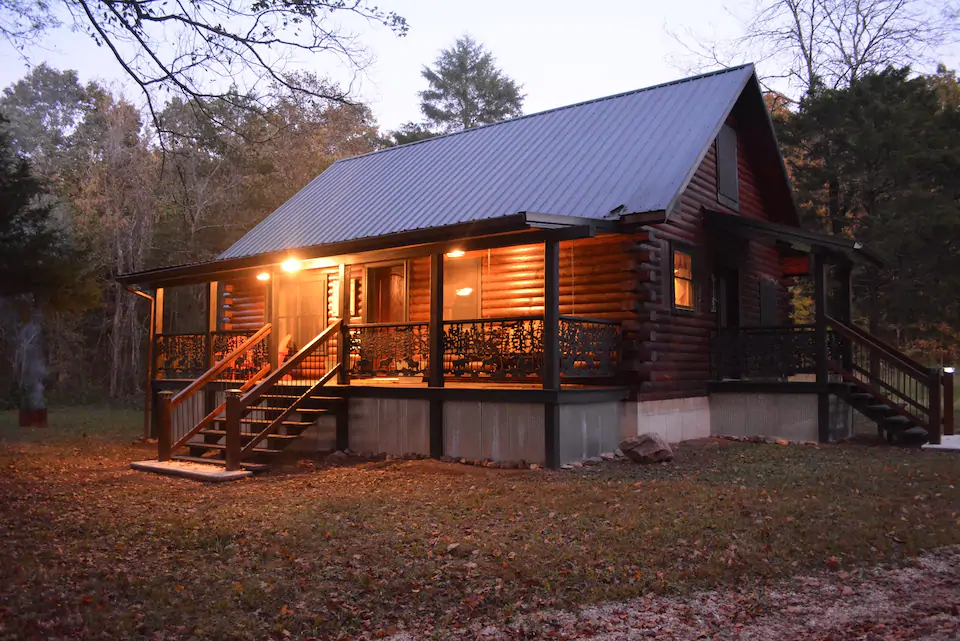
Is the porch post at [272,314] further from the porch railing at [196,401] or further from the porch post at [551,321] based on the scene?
the porch post at [551,321]

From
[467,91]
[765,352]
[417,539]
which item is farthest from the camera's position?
[467,91]

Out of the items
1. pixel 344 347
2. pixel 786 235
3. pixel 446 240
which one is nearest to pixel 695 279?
pixel 786 235

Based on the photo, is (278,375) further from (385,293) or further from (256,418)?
(385,293)

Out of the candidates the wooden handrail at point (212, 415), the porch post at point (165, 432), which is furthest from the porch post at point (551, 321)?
the porch post at point (165, 432)

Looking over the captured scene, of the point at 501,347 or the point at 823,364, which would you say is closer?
the point at 501,347

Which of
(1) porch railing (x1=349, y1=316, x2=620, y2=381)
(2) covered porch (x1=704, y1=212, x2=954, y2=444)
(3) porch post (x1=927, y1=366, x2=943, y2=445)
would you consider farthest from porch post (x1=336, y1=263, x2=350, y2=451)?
(3) porch post (x1=927, y1=366, x2=943, y2=445)

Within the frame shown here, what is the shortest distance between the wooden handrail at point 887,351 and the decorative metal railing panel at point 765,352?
1.41 ft

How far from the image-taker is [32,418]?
20.9 meters

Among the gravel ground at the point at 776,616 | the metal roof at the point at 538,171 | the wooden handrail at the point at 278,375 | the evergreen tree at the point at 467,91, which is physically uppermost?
the evergreen tree at the point at 467,91

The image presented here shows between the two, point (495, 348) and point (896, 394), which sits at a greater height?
point (495, 348)

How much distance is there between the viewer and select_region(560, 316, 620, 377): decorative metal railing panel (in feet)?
40.0

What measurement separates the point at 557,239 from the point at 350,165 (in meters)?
12.8

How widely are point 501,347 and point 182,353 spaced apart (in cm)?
853

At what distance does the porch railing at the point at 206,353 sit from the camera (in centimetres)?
1647
